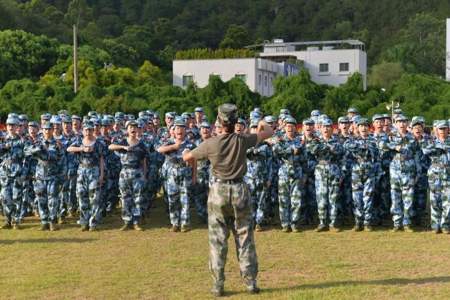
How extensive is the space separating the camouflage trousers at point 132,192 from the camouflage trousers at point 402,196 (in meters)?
4.26

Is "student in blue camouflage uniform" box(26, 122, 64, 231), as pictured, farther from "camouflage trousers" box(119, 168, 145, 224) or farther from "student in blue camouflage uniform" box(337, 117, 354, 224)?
"student in blue camouflage uniform" box(337, 117, 354, 224)

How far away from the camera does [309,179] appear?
12500mm

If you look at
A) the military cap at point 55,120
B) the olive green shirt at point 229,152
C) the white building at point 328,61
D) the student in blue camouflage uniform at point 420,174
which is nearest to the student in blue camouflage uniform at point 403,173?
the student in blue camouflage uniform at point 420,174

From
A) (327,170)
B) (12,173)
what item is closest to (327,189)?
(327,170)

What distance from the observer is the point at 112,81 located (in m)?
44.7

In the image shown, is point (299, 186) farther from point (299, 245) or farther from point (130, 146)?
point (130, 146)

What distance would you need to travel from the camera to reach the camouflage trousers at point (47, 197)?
12.4 metres

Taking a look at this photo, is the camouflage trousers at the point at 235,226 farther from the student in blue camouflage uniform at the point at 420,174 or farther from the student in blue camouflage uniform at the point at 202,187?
the student in blue camouflage uniform at the point at 202,187

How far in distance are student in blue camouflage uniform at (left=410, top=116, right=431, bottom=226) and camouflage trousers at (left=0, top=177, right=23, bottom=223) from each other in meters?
6.92

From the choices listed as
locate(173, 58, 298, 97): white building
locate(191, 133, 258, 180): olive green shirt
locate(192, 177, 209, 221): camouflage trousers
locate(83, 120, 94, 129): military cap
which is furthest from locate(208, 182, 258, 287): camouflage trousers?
locate(173, 58, 298, 97): white building

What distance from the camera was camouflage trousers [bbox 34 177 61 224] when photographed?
1240 cm

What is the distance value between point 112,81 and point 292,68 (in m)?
29.8

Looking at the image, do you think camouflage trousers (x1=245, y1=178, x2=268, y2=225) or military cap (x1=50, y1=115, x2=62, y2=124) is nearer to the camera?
camouflage trousers (x1=245, y1=178, x2=268, y2=225)

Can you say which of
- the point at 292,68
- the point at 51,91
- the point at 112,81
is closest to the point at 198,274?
the point at 51,91
